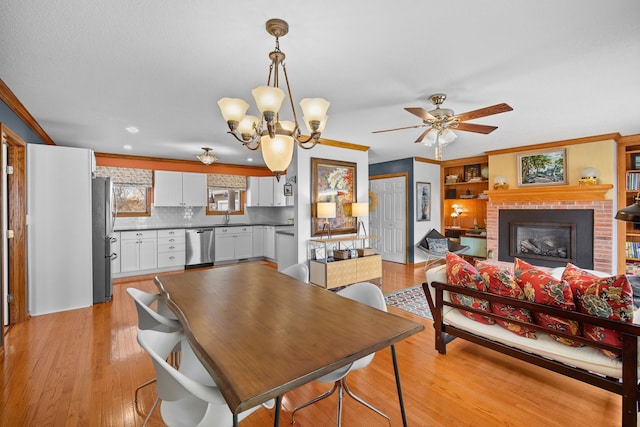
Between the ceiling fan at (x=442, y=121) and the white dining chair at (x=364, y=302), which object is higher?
the ceiling fan at (x=442, y=121)

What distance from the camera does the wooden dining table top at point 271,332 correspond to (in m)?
0.99

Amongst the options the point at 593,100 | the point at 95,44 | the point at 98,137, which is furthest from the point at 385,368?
the point at 98,137

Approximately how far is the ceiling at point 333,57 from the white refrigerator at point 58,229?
1.82ft

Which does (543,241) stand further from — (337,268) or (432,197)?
(337,268)

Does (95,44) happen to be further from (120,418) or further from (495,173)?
(495,173)

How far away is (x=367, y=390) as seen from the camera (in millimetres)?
2090

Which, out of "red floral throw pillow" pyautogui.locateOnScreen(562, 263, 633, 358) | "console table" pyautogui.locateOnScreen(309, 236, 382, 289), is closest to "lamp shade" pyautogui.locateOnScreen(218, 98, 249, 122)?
"red floral throw pillow" pyautogui.locateOnScreen(562, 263, 633, 358)

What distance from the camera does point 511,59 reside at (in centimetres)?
226

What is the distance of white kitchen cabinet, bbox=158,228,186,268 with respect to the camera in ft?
18.7

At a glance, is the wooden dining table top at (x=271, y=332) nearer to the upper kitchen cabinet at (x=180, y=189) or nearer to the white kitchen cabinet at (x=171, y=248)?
the white kitchen cabinet at (x=171, y=248)

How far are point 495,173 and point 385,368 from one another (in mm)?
4764

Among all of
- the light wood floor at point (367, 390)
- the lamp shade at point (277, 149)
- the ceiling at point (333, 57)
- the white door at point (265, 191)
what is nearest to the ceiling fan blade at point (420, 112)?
the ceiling at point (333, 57)

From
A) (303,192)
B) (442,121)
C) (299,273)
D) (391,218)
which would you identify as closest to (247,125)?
(299,273)

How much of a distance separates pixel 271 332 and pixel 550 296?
Result: 179cm
